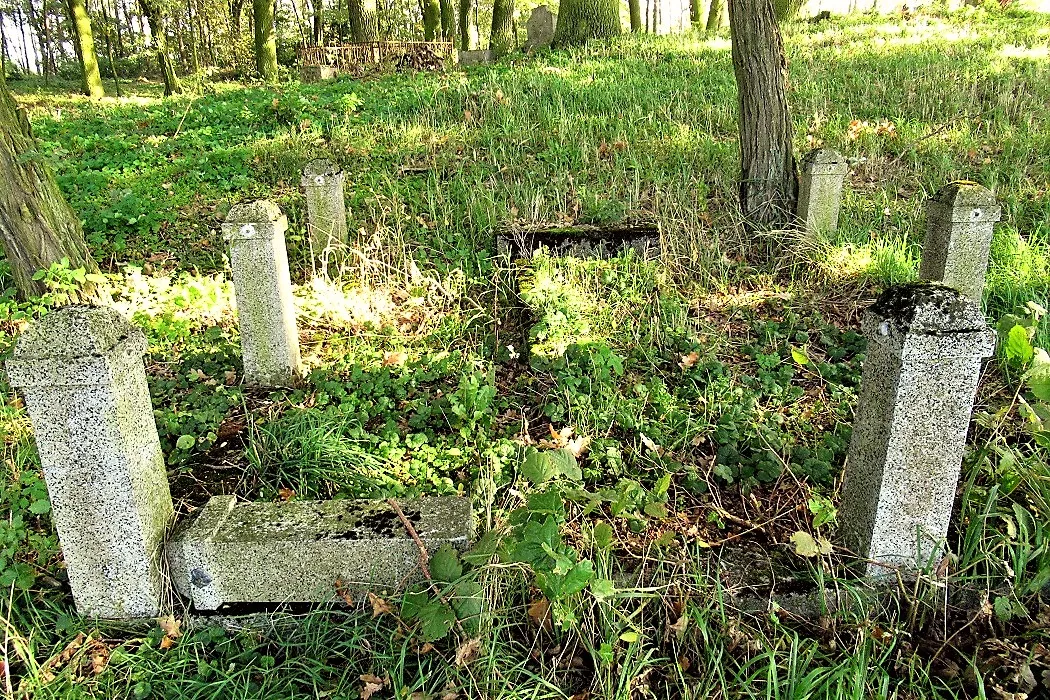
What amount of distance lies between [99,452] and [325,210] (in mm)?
3610

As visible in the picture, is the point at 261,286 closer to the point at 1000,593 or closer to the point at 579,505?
the point at 579,505

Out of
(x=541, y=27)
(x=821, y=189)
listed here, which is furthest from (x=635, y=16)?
(x=821, y=189)

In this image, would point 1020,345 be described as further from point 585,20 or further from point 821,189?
point 585,20

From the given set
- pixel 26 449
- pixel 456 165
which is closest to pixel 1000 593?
pixel 26 449

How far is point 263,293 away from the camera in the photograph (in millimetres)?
4074

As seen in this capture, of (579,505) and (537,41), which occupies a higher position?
(537,41)

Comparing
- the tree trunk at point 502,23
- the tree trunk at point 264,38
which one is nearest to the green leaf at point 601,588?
the tree trunk at point 502,23

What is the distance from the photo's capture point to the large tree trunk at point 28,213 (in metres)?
4.88

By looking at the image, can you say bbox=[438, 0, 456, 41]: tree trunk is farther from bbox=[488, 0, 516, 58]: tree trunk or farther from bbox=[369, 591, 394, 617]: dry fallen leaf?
bbox=[369, 591, 394, 617]: dry fallen leaf

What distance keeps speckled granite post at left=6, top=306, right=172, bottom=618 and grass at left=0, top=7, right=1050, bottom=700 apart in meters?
0.24

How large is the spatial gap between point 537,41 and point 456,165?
389 inches

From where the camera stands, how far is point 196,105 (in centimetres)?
1036

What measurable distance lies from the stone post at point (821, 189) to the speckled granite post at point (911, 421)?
11.8ft

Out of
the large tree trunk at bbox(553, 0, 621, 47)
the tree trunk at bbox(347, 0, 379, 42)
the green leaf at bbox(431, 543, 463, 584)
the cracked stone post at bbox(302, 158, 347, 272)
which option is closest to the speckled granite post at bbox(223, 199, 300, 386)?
the cracked stone post at bbox(302, 158, 347, 272)
